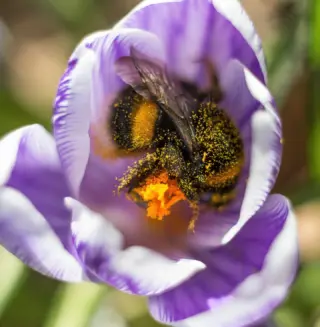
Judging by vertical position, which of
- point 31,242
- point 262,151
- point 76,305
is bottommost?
point 76,305

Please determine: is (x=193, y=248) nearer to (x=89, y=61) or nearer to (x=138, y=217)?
(x=138, y=217)

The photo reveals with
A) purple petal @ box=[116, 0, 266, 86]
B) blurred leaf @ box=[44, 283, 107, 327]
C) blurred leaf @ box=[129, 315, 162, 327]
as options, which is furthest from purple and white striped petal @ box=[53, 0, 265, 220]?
blurred leaf @ box=[129, 315, 162, 327]

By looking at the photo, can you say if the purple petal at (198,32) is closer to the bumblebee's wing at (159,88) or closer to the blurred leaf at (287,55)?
the bumblebee's wing at (159,88)

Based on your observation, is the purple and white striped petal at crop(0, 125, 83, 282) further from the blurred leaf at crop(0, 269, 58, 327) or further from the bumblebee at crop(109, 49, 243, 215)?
the blurred leaf at crop(0, 269, 58, 327)

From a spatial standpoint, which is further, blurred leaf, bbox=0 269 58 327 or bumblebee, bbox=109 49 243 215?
blurred leaf, bbox=0 269 58 327

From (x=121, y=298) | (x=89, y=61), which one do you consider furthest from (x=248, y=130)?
(x=121, y=298)

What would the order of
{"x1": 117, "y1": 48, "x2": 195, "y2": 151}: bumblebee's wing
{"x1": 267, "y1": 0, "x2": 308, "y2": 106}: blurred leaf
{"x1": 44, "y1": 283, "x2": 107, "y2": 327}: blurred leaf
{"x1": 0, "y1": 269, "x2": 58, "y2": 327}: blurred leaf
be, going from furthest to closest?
{"x1": 0, "y1": 269, "x2": 58, "y2": 327}: blurred leaf → {"x1": 267, "y1": 0, "x2": 308, "y2": 106}: blurred leaf → {"x1": 44, "y1": 283, "x2": 107, "y2": 327}: blurred leaf → {"x1": 117, "y1": 48, "x2": 195, "y2": 151}: bumblebee's wing

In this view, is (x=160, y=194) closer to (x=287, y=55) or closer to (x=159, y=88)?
(x=159, y=88)

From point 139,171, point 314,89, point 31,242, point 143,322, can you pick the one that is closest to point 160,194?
point 139,171
